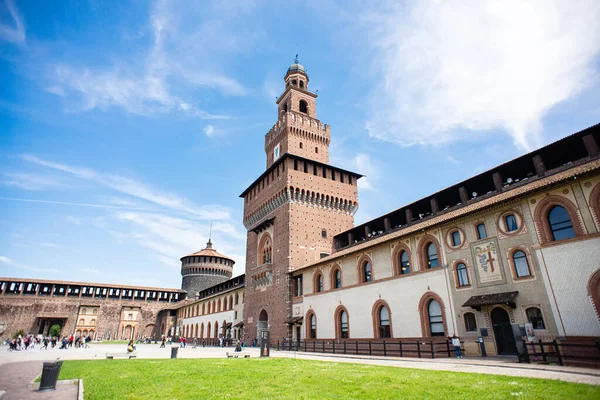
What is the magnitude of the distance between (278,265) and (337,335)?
10.5 metres

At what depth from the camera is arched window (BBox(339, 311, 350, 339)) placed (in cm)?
2663

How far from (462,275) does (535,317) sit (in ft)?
13.4

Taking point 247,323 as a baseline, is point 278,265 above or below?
above

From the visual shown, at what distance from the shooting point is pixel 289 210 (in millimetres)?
34969

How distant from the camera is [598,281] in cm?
1371

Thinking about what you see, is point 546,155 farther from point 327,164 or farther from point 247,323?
point 247,323

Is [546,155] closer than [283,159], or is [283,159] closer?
[546,155]

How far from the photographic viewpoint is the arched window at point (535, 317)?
15281mm

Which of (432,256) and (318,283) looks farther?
(318,283)

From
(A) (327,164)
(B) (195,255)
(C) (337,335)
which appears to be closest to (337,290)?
(C) (337,335)

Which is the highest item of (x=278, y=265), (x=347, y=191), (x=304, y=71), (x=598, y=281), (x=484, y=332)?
(x=304, y=71)

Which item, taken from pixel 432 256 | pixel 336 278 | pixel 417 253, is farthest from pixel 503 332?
pixel 336 278

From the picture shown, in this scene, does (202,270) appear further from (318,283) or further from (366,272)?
(366,272)

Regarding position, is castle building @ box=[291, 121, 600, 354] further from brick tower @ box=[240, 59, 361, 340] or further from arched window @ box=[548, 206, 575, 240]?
brick tower @ box=[240, 59, 361, 340]
